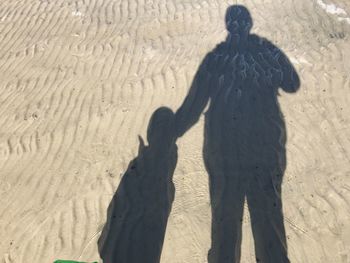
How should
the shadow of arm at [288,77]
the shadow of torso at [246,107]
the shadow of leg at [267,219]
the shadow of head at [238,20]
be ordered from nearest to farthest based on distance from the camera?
1. the shadow of leg at [267,219]
2. the shadow of torso at [246,107]
3. the shadow of arm at [288,77]
4. the shadow of head at [238,20]

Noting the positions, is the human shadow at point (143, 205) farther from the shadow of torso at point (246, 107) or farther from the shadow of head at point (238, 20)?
the shadow of head at point (238, 20)

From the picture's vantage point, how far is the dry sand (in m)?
4.89

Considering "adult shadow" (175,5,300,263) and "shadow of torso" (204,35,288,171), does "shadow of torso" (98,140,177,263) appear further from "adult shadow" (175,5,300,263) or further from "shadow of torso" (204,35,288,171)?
"shadow of torso" (204,35,288,171)

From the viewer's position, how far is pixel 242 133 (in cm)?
605

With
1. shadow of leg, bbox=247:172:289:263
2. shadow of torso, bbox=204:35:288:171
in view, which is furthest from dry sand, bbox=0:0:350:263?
shadow of torso, bbox=204:35:288:171

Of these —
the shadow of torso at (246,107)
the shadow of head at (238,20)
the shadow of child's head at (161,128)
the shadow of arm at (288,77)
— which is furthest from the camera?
the shadow of head at (238,20)

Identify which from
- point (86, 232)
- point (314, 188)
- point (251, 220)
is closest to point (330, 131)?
point (314, 188)

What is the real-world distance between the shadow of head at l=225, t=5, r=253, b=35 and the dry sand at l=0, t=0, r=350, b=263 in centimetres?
19

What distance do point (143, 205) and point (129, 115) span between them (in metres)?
1.90

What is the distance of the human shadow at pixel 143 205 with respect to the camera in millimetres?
4711

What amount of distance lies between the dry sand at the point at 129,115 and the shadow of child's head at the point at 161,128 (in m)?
0.15

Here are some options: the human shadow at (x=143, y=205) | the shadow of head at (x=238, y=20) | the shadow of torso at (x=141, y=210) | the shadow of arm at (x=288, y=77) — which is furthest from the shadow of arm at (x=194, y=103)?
the shadow of head at (x=238, y=20)

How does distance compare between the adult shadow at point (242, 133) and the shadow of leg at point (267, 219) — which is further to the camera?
the adult shadow at point (242, 133)

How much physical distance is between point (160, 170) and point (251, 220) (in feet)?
5.15
